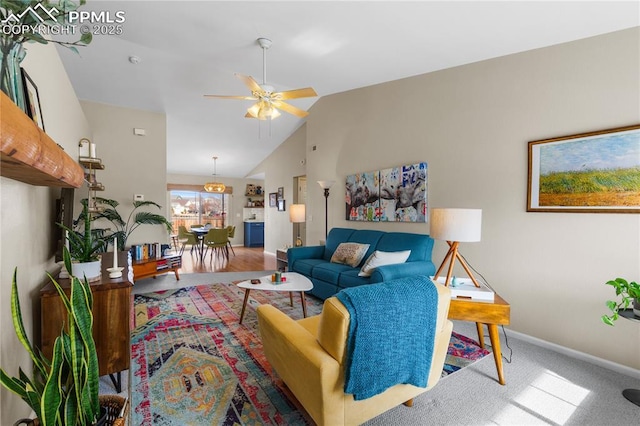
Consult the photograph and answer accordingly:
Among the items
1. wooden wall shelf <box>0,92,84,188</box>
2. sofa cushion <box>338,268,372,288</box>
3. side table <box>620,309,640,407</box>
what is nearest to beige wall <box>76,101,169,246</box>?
sofa cushion <box>338,268,372,288</box>

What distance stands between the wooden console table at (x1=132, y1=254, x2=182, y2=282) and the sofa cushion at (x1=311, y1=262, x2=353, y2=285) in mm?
2610

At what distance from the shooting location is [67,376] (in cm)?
118

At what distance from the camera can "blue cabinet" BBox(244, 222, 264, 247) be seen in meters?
9.26

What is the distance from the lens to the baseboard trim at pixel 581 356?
6.88 ft

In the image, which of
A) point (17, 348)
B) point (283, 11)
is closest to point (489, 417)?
point (17, 348)

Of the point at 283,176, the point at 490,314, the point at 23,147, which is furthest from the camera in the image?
the point at 283,176

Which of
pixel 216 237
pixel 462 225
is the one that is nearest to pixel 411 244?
pixel 462 225

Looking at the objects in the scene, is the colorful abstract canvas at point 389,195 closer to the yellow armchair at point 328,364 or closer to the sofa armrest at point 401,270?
the sofa armrest at point 401,270

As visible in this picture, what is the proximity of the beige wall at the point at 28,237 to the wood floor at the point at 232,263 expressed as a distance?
12.8 ft

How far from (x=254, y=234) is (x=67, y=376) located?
26.9ft

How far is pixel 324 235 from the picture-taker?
5.22 meters

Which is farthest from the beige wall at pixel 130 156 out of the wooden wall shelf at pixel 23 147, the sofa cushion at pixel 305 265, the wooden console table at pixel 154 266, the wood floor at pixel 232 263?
the wooden wall shelf at pixel 23 147

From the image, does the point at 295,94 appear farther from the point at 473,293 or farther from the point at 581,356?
the point at 581,356

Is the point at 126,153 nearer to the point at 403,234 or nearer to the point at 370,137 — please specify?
the point at 370,137
